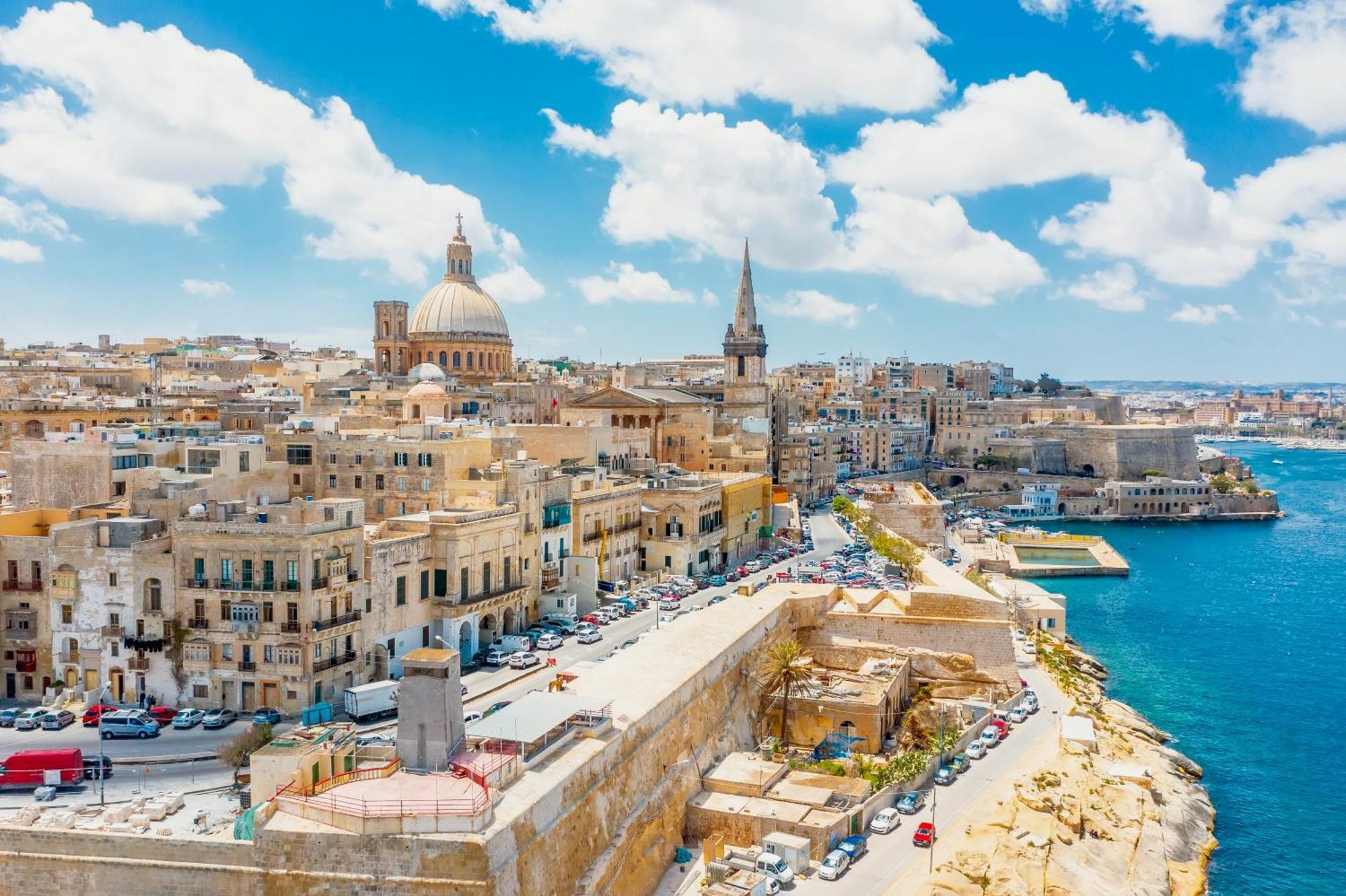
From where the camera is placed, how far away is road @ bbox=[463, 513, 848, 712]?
2614 cm

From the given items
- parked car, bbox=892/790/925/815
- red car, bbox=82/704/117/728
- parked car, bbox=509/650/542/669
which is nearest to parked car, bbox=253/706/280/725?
red car, bbox=82/704/117/728

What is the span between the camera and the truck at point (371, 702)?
24.8 meters

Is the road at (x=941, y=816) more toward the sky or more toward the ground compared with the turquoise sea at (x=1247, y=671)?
more toward the sky

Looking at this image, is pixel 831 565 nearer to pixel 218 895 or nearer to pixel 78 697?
pixel 78 697

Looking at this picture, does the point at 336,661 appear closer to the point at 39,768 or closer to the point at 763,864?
the point at 39,768

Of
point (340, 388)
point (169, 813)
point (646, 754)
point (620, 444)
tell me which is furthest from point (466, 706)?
point (340, 388)

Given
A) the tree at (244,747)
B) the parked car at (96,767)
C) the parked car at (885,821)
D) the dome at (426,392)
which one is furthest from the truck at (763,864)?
the dome at (426,392)

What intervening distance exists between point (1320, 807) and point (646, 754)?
1915 centimetres

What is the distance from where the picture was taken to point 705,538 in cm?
4519

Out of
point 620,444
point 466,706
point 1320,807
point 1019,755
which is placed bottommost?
point 1320,807

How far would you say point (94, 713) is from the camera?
24.8 metres

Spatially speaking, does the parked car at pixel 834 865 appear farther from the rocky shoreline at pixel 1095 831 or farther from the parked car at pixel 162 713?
the parked car at pixel 162 713

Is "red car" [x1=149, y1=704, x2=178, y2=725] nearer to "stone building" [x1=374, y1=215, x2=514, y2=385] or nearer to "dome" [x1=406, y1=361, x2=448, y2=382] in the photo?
"dome" [x1=406, y1=361, x2=448, y2=382]

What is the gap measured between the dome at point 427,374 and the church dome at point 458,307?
16.2ft
